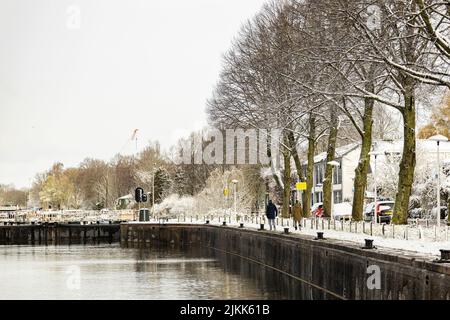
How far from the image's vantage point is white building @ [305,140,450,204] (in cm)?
7919

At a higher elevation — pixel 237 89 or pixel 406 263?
pixel 237 89

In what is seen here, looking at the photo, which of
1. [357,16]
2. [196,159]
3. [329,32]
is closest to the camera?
[357,16]

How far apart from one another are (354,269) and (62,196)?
569 ft

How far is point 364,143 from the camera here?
1741 inches

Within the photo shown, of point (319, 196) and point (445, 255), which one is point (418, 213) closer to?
point (319, 196)

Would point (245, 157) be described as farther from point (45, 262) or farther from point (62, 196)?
point (62, 196)

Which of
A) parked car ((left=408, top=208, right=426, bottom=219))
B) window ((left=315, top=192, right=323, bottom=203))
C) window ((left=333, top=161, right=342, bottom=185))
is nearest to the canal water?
parked car ((left=408, top=208, right=426, bottom=219))

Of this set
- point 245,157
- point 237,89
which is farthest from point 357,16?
point 245,157

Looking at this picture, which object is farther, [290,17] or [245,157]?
[245,157]

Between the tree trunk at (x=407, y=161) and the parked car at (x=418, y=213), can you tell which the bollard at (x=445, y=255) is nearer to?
the tree trunk at (x=407, y=161)

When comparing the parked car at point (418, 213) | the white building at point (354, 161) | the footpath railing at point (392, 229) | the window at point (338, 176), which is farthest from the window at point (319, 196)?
the footpath railing at point (392, 229)

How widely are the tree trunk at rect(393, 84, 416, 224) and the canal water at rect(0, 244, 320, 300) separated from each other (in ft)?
17.5

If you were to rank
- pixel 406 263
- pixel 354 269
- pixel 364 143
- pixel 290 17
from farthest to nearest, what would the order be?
pixel 290 17 < pixel 364 143 < pixel 354 269 < pixel 406 263

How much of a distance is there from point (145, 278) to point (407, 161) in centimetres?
1434
